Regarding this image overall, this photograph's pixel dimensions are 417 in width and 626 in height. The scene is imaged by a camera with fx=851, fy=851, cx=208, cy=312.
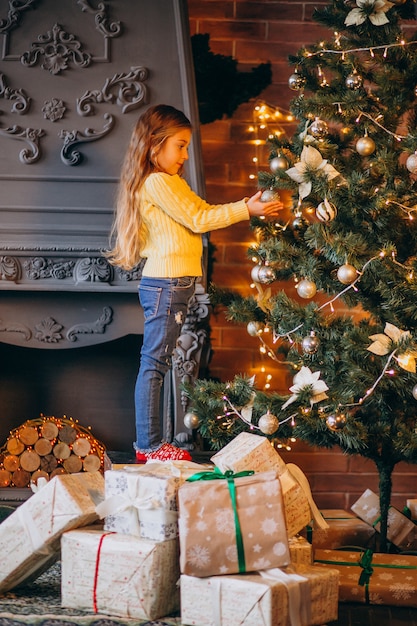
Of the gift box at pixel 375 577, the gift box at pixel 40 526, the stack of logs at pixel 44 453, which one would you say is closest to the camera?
the gift box at pixel 40 526

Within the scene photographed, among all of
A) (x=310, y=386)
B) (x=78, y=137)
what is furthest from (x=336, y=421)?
(x=78, y=137)

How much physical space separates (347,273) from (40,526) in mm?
1073

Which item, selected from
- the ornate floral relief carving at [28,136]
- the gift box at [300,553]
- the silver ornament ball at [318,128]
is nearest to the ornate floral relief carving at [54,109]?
the ornate floral relief carving at [28,136]

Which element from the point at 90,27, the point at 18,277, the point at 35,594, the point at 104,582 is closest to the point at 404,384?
the point at 104,582

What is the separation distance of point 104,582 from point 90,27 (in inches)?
80.7

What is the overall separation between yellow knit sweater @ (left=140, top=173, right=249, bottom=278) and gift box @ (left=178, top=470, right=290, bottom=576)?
1.05m

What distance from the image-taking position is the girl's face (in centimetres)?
285

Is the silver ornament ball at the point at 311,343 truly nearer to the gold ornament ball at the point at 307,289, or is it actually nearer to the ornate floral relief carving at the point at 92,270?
the gold ornament ball at the point at 307,289

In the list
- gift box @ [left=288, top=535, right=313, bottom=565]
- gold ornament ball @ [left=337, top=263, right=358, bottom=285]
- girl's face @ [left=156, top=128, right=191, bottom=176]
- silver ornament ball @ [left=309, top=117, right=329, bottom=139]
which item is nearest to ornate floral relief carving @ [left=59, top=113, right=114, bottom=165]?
girl's face @ [left=156, top=128, right=191, bottom=176]

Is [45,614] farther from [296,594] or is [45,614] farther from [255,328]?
[255,328]

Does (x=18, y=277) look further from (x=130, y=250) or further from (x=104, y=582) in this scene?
(x=104, y=582)

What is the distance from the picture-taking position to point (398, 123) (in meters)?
2.58

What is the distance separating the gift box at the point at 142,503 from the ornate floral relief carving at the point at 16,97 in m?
1.62

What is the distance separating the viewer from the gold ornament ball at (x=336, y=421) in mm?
2439
